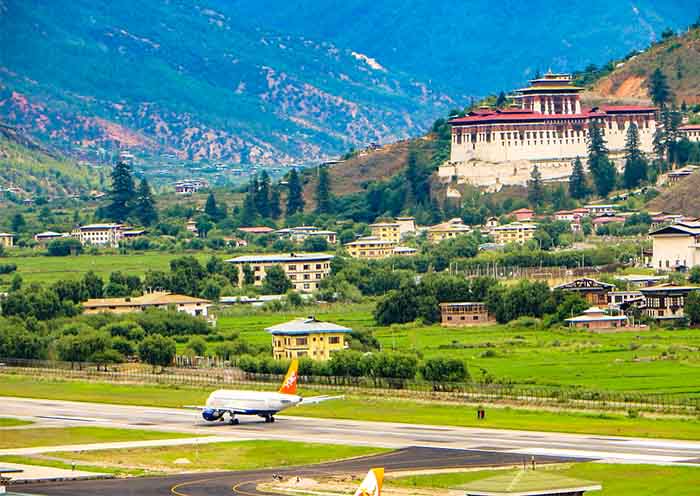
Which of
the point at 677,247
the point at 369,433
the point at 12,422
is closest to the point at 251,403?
the point at 369,433

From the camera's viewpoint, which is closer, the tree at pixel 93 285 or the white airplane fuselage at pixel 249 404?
the white airplane fuselage at pixel 249 404

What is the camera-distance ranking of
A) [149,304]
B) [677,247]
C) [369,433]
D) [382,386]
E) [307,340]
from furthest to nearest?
[677,247] < [149,304] < [307,340] < [382,386] < [369,433]

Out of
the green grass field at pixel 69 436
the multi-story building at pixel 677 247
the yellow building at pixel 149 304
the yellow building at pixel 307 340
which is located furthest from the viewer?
the multi-story building at pixel 677 247

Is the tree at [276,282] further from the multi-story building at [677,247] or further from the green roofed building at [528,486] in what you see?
the green roofed building at [528,486]

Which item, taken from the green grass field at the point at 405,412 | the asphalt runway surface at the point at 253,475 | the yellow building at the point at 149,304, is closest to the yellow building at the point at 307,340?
the green grass field at the point at 405,412

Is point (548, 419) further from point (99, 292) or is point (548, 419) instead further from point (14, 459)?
point (99, 292)

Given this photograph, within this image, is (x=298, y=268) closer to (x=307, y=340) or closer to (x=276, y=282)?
(x=276, y=282)
